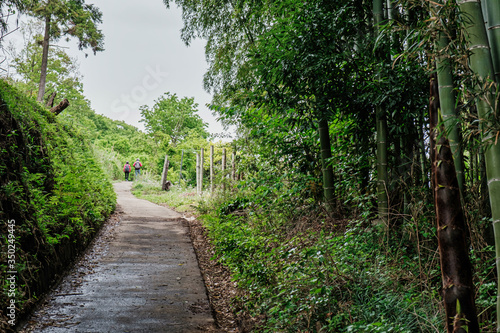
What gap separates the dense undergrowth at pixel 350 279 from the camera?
2572mm

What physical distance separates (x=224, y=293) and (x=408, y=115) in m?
3.26

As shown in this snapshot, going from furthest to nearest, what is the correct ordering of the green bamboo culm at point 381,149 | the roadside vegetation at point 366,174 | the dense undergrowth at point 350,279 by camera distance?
the green bamboo culm at point 381,149 < the dense undergrowth at point 350,279 < the roadside vegetation at point 366,174

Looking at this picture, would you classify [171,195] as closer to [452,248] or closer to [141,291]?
[141,291]

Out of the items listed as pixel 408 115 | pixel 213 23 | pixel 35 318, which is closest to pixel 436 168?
pixel 408 115

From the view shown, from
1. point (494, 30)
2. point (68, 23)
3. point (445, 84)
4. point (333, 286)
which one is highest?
point (68, 23)

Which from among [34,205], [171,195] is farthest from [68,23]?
[34,205]

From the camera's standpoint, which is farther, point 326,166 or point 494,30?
point 326,166

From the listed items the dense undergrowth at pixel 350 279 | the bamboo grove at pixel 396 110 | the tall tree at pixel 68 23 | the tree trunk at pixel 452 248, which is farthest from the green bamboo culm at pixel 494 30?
the tall tree at pixel 68 23

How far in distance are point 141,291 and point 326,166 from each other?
9.46 feet

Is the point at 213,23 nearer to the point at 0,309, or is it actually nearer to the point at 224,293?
the point at 224,293

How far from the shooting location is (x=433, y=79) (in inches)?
92.1

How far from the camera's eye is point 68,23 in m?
13.8

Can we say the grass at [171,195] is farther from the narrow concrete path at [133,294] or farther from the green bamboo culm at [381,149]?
the green bamboo culm at [381,149]

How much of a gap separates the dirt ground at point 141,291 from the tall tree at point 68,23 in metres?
9.02
